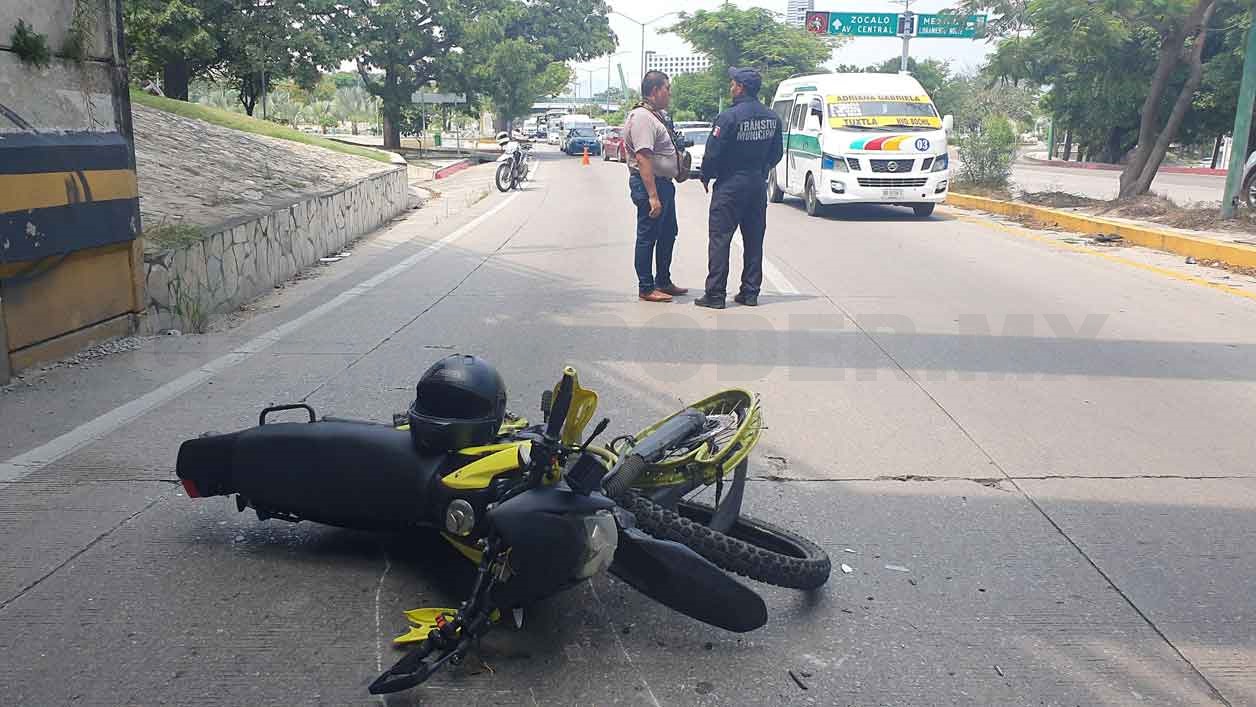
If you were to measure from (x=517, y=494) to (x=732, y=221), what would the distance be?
243 inches

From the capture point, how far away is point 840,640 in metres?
3.22

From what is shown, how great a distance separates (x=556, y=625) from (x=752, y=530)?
800 mm

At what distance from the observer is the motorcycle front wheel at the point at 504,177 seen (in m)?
24.0

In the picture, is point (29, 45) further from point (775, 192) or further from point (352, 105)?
point (352, 105)

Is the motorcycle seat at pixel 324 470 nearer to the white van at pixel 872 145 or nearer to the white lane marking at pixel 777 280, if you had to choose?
the white lane marking at pixel 777 280

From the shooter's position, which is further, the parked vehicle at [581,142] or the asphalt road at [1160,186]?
the parked vehicle at [581,142]

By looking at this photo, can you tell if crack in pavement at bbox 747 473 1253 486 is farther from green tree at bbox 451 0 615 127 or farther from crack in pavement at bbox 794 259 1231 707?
green tree at bbox 451 0 615 127

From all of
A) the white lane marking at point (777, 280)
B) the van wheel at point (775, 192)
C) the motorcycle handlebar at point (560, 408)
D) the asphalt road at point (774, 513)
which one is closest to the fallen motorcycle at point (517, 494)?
the motorcycle handlebar at point (560, 408)

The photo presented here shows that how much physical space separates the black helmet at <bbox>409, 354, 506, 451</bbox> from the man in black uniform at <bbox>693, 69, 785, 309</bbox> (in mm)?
5575

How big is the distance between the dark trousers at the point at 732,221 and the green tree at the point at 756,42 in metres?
51.1

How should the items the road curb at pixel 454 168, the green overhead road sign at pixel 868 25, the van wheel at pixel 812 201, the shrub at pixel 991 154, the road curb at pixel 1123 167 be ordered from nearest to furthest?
the van wheel at pixel 812 201 → the shrub at pixel 991 154 → the road curb at pixel 454 168 → the road curb at pixel 1123 167 → the green overhead road sign at pixel 868 25

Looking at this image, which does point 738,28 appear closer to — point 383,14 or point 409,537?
point 383,14

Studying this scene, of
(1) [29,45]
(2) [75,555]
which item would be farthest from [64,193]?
(2) [75,555]

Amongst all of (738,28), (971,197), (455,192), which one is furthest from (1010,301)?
(738,28)
